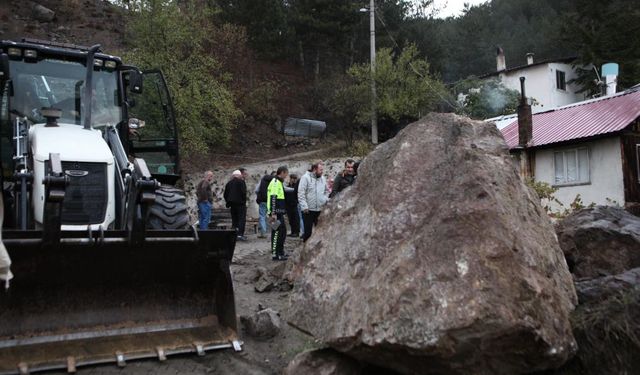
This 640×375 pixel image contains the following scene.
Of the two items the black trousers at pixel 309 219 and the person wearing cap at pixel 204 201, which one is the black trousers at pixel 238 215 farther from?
the black trousers at pixel 309 219

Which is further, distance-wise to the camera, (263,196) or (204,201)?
(263,196)

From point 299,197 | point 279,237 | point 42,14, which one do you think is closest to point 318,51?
point 42,14

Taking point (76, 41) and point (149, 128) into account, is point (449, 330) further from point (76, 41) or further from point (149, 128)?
point (76, 41)

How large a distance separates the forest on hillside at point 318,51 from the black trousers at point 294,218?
26.7ft

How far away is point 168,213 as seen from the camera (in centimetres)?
673

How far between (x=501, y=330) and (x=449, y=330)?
12.5 inches

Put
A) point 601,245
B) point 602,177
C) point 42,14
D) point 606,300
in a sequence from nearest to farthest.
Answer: point 606,300 → point 601,245 → point 602,177 → point 42,14

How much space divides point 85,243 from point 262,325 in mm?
2043

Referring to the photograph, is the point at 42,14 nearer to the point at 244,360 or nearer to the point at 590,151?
the point at 590,151

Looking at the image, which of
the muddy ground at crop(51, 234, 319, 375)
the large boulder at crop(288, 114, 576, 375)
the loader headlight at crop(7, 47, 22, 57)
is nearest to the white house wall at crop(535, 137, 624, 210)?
the muddy ground at crop(51, 234, 319, 375)

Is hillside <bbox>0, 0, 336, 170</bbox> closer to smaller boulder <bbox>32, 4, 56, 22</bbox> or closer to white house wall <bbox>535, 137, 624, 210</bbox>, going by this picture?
smaller boulder <bbox>32, 4, 56, 22</bbox>

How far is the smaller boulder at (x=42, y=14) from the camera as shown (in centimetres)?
3381

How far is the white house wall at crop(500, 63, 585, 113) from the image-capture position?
3550 centimetres

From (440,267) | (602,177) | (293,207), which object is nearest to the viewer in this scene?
(440,267)
